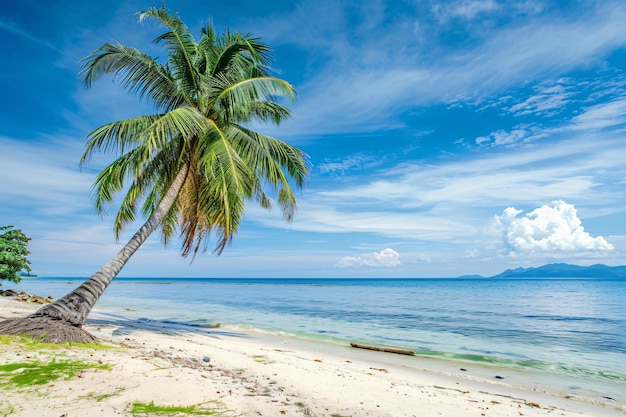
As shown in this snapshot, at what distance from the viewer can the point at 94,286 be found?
8.61 m

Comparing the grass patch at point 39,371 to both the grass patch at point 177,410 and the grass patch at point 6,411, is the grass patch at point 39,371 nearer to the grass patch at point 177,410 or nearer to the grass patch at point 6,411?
the grass patch at point 6,411

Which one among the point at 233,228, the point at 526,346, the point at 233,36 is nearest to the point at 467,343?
the point at 526,346

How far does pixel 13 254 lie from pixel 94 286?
44.2 ft

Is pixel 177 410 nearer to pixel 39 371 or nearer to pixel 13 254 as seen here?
pixel 39 371

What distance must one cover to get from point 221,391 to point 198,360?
268 centimetres

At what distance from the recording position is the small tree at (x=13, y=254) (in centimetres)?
1789

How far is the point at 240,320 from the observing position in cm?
2012

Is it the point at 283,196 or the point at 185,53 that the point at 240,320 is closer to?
the point at 283,196

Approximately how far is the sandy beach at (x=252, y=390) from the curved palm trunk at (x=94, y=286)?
1.40 metres

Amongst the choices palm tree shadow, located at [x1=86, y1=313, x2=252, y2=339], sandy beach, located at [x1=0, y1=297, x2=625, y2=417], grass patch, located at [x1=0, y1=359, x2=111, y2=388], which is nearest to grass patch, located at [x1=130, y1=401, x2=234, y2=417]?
sandy beach, located at [x1=0, y1=297, x2=625, y2=417]

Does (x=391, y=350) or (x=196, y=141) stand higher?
(x=196, y=141)

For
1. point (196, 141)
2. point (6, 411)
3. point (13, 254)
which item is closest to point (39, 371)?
point (6, 411)

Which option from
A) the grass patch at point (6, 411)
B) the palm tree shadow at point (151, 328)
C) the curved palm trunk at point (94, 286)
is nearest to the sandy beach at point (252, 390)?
the grass patch at point (6, 411)

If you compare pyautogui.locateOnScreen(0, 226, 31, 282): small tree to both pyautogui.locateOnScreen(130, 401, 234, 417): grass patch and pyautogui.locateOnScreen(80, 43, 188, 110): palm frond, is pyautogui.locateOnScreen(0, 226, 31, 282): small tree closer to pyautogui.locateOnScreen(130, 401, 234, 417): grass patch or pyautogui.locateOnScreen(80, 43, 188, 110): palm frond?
pyautogui.locateOnScreen(80, 43, 188, 110): palm frond
